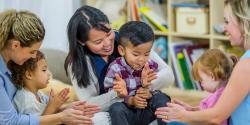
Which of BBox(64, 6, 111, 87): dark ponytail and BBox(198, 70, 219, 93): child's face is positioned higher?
BBox(64, 6, 111, 87): dark ponytail

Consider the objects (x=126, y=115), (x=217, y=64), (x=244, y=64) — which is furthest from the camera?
(x=126, y=115)

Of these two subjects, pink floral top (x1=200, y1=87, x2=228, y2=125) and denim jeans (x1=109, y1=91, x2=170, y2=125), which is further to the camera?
denim jeans (x1=109, y1=91, x2=170, y2=125)

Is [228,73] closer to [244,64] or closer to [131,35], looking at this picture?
[244,64]

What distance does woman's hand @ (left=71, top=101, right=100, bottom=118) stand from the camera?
198 cm

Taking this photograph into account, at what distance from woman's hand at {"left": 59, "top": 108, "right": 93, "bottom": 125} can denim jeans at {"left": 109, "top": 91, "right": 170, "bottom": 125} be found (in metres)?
0.12

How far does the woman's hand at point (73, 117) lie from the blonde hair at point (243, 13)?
2.23ft

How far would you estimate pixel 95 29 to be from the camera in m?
2.10

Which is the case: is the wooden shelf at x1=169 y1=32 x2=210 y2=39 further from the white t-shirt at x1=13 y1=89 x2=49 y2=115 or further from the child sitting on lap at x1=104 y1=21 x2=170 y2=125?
the white t-shirt at x1=13 y1=89 x2=49 y2=115

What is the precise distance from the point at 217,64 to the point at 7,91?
810 millimetres

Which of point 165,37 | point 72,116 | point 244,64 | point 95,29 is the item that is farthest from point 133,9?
point 244,64

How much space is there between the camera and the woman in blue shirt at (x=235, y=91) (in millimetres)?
1657

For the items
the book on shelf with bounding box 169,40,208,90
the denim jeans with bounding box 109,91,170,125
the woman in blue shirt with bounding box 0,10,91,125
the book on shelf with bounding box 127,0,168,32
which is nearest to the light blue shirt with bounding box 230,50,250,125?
the denim jeans with bounding box 109,91,170,125

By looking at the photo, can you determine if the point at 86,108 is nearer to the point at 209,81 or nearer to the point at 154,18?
the point at 209,81

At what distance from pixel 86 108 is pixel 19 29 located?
0.40 metres
